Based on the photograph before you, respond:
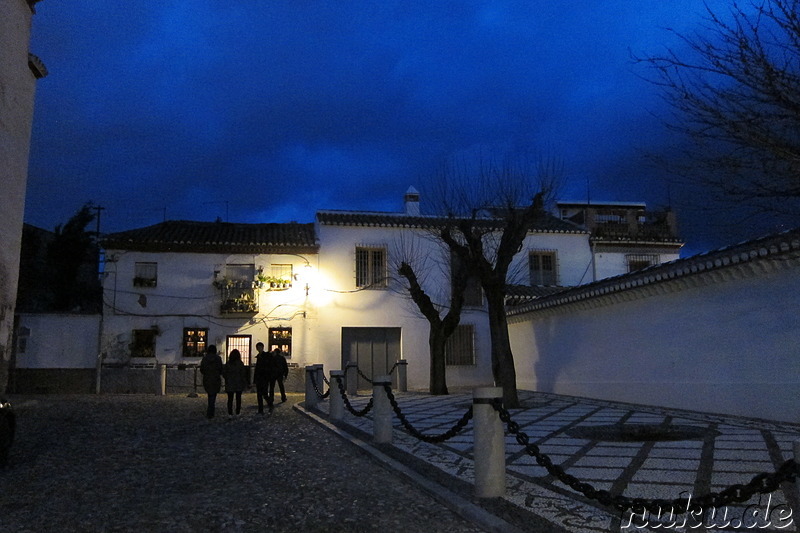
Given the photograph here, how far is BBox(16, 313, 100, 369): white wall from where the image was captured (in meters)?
19.9

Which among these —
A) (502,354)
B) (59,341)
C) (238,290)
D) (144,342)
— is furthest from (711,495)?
(59,341)

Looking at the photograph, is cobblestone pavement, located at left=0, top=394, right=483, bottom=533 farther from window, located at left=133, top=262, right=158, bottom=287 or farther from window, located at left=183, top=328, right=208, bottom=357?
window, located at left=133, top=262, right=158, bottom=287

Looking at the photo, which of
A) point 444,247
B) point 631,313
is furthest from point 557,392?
point 444,247

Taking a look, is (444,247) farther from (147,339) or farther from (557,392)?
(147,339)

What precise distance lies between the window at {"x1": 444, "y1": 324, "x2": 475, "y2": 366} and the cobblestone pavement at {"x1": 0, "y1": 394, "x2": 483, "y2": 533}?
41.3 feet

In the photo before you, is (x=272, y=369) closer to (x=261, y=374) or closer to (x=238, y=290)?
(x=261, y=374)

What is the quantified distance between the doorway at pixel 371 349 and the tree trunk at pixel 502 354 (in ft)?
27.9

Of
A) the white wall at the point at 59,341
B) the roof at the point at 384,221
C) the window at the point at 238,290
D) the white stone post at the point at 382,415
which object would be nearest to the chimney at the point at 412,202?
the roof at the point at 384,221

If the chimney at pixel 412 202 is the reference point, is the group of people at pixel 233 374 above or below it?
below

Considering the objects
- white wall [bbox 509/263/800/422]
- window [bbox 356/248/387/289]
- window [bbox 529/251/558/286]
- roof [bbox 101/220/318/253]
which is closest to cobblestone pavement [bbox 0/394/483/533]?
white wall [bbox 509/263/800/422]

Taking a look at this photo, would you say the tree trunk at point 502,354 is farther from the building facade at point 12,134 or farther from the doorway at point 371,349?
the building facade at point 12,134

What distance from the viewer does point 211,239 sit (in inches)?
858

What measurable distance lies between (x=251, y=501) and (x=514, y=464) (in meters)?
2.83

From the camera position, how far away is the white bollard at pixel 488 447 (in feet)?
16.4
